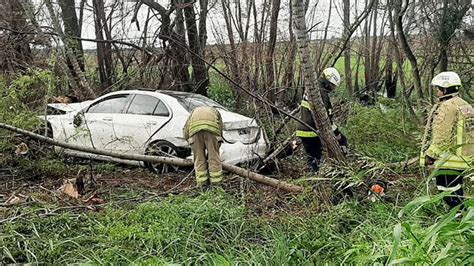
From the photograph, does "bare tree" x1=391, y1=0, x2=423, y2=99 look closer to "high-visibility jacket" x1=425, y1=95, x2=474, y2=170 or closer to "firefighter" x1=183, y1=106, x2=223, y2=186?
"firefighter" x1=183, y1=106, x2=223, y2=186

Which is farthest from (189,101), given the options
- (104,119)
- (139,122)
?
(104,119)

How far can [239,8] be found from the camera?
45.5ft

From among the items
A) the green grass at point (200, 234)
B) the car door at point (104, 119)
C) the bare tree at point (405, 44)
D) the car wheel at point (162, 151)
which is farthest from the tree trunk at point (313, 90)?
the bare tree at point (405, 44)

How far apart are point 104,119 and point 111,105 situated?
0.30 meters

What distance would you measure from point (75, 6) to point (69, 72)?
3.45 m

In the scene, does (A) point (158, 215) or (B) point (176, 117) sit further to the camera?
(B) point (176, 117)

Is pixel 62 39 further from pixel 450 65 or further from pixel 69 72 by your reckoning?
pixel 450 65

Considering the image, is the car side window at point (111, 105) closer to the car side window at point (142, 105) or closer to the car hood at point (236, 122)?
the car side window at point (142, 105)

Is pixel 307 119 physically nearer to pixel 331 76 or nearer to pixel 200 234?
pixel 331 76

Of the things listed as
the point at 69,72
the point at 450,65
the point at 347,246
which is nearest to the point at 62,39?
the point at 69,72

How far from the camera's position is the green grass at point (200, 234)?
448cm

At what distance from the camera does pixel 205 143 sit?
7324mm

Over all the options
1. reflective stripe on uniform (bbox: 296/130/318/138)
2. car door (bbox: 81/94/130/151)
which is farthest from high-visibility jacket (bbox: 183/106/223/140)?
car door (bbox: 81/94/130/151)

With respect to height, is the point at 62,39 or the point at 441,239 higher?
the point at 62,39
